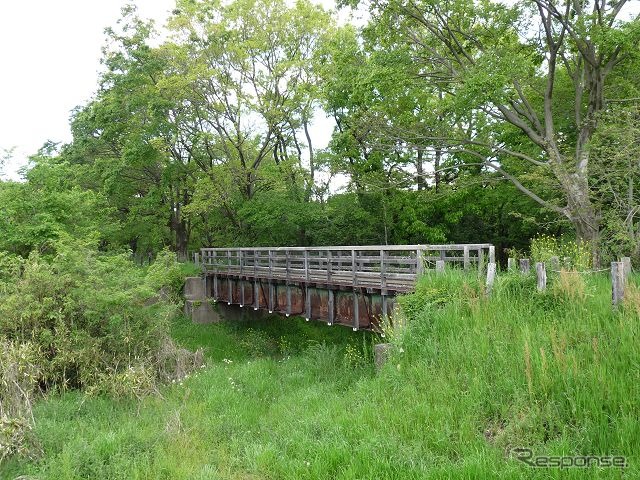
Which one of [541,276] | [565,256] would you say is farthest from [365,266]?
[541,276]

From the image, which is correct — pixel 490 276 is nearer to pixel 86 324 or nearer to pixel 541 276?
pixel 541 276

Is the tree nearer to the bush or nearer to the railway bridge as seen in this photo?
the railway bridge

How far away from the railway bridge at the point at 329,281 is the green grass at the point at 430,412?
1.64m

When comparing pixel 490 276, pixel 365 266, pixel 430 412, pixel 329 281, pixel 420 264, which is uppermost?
pixel 420 264

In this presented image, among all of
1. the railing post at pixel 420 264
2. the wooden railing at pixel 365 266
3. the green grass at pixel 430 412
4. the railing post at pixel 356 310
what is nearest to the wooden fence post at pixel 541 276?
the green grass at pixel 430 412

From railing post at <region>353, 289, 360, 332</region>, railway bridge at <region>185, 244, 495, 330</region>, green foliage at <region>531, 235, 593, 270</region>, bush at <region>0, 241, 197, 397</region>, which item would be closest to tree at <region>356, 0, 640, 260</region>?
green foliage at <region>531, 235, 593, 270</region>

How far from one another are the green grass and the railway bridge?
5.38ft

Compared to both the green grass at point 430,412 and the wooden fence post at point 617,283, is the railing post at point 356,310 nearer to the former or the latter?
the green grass at point 430,412

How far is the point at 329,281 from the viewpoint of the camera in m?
13.0

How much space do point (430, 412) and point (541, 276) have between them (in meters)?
3.77

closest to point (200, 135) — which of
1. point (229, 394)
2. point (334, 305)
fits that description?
point (334, 305)

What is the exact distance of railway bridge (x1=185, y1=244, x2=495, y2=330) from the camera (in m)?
10.8

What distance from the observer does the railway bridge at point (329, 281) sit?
426 inches

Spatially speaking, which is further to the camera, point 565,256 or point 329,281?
point 329,281
